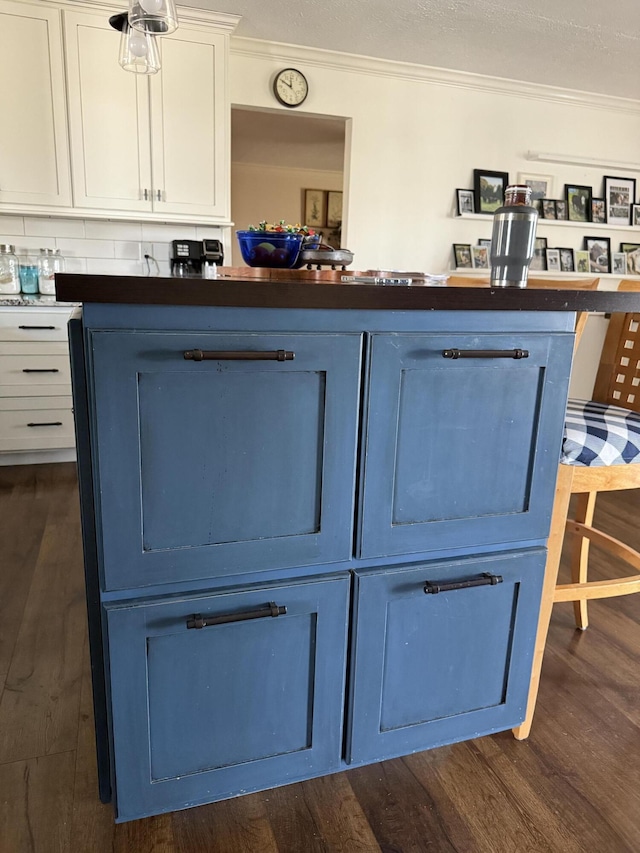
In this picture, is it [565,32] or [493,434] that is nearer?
[493,434]

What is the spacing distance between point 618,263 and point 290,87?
9.27 ft

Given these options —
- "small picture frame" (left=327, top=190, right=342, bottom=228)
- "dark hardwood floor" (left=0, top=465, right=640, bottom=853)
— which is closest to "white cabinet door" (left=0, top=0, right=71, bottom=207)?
"dark hardwood floor" (left=0, top=465, right=640, bottom=853)

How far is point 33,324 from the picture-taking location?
10.3 feet

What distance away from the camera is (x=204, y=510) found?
0.96 meters

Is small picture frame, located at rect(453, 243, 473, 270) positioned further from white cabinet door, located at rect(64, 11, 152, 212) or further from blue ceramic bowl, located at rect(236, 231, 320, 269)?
blue ceramic bowl, located at rect(236, 231, 320, 269)

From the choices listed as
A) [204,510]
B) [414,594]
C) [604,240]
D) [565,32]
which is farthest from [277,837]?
[604,240]

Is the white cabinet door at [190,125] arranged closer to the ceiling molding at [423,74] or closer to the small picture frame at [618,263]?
the ceiling molding at [423,74]

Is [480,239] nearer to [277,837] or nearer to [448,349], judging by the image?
[448,349]

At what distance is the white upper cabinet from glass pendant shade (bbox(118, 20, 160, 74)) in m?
1.30

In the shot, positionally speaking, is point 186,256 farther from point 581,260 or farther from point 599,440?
point 581,260

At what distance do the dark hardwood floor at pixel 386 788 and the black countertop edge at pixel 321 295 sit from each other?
974 millimetres

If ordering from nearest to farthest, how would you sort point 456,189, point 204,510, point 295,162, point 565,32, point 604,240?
1. point 204,510
2. point 565,32
3. point 456,189
4. point 604,240
5. point 295,162

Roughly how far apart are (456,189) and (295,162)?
4222 millimetres

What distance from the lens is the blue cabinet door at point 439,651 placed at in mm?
1117
